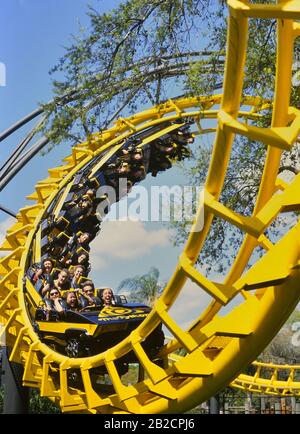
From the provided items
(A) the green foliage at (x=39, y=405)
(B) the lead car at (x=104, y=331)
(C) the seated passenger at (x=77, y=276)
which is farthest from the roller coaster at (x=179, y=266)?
(A) the green foliage at (x=39, y=405)

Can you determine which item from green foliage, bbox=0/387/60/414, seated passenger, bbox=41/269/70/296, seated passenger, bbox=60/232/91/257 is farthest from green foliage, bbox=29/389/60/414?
seated passenger, bbox=41/269/70/296

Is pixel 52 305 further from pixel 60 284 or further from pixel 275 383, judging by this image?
pixel 275 383

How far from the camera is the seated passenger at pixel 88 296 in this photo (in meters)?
6.38

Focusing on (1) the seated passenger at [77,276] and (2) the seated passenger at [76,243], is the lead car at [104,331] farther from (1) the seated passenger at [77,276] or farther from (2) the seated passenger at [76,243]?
(2) the seated passenger at [76,243]

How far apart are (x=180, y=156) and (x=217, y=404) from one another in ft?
15.7

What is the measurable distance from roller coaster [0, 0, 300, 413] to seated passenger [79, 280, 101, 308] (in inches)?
13.3

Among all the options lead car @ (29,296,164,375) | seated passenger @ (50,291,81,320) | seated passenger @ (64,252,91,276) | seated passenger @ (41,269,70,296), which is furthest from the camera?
seated passenger @ (64,252,91,276)

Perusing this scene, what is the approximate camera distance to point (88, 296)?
6559 mm

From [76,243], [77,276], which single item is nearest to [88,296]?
[77,276]

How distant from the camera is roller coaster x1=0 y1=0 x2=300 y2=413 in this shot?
3236mm

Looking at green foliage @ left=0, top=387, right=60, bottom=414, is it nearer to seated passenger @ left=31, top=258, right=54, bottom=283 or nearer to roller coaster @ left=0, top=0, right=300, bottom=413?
roller coaster @ left=0, top=0, right=300, bottom=413

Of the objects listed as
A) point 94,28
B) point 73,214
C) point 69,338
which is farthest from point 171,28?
point 69,338

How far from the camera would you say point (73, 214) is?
7.70 metres

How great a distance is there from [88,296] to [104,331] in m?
0.87
